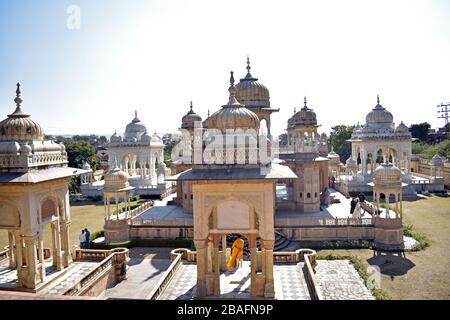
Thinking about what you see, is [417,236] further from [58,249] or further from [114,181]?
[58,249]

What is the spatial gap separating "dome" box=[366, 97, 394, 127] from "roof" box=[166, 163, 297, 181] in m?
26.9

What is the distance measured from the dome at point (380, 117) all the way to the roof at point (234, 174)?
88.4 ft

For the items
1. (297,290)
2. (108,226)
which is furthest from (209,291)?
(108,226)

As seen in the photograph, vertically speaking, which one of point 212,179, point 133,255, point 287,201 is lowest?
point 133,255

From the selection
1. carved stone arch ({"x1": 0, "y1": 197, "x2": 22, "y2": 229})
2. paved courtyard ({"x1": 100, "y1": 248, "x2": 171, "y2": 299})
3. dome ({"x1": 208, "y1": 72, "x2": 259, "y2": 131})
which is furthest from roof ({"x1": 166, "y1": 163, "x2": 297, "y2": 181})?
carved stone arch ({"x1": 0, "y1": 197, "x2": 22, "y2": 229})

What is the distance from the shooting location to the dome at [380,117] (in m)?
34.4

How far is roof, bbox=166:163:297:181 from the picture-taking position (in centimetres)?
1020

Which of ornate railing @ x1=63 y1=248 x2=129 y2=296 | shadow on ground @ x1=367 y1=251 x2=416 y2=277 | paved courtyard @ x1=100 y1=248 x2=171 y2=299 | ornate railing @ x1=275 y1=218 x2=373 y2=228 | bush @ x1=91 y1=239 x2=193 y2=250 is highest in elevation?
ornate railing @ x1=275 y1=218 x2=373 y2=228

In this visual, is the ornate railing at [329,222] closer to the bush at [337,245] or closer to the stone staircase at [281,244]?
the stone staircase at [281,244]

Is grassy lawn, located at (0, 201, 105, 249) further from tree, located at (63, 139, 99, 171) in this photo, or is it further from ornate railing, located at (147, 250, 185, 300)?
tree, located at (63, 139, 99, 171)

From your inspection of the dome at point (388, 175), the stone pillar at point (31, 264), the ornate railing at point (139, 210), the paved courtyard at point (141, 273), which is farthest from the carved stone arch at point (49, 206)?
the dome at point (388, 175)
